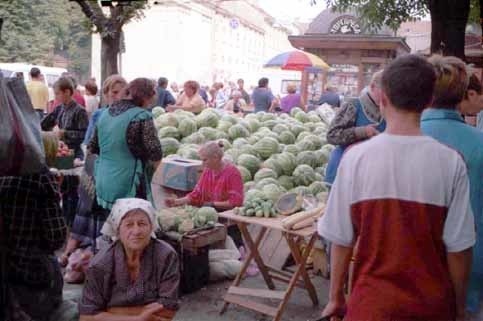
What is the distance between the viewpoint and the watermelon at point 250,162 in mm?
7664

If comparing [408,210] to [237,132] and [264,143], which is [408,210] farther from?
→ [237,132]

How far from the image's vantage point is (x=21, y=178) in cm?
292

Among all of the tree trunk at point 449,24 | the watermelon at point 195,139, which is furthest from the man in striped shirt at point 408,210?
the watermelon at point 195,139

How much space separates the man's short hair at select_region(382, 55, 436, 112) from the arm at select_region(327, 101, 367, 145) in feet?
6.95

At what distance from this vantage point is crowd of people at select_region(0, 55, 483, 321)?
2145 mm

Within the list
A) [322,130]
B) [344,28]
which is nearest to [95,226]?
[322,130]

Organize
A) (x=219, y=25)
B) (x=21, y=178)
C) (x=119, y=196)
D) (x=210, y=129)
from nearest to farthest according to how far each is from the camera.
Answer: (x=21, y=178) < (x=119, y=196) < (x=210, y=129) < (x=219, y=25)

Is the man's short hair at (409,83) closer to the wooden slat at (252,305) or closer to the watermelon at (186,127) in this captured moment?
the wooden slat at (252,305)

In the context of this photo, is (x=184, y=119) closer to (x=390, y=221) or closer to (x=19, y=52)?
(x=390, y=221)

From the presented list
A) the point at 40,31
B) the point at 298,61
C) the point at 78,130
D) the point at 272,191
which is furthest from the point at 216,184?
the point at 40,31

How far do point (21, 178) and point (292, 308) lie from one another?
2.71 metres

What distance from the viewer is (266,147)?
8.05 metres

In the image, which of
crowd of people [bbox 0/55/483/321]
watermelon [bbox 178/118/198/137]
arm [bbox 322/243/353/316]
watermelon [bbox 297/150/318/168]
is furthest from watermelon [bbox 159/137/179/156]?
arm [bbox 322/243/353/316]

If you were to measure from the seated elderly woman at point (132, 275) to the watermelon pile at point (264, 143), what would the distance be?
265 cm
